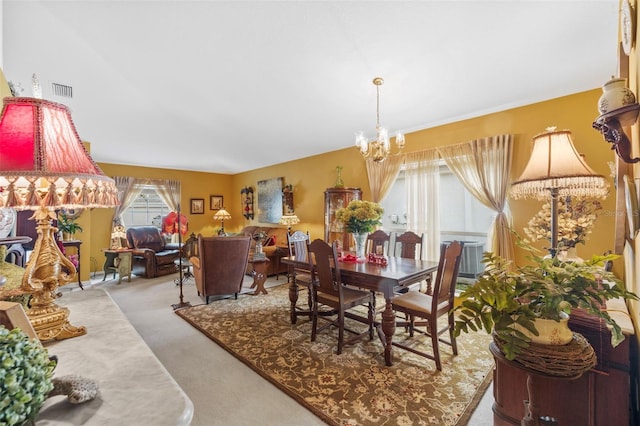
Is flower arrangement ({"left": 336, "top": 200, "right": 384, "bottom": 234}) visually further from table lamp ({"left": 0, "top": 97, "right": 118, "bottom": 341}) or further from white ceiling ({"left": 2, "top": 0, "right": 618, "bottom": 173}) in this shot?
table lamp ({"left": 0, "top": 97, "right": 118, "bottom": 341})

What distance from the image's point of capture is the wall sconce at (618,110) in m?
0.97

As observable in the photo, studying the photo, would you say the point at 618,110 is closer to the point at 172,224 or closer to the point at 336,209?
the point at 336,209

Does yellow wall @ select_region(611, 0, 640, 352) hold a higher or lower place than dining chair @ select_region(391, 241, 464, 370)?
higher

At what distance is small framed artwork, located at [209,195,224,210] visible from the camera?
7.95m

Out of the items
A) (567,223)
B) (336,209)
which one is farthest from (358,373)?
(336,209)

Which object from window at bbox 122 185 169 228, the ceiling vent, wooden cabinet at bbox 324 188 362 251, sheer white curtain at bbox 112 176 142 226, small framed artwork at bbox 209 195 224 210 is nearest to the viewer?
the ceiling vent

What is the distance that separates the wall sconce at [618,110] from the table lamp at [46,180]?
1860 mm

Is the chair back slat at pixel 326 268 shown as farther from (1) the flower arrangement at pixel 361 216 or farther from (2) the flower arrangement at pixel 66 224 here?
(2) the flower arrangement at pixel 66 224

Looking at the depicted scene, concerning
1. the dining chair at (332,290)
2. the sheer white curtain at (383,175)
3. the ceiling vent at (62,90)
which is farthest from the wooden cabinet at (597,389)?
the ceiling vent at (62,90)

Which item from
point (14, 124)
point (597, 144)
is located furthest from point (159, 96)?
point (597, 144)

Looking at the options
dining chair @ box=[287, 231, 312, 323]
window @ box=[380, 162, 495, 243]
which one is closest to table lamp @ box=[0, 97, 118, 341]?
dining chair @ box=[287, 231, 312, 323]

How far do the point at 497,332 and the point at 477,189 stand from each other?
3.00 m

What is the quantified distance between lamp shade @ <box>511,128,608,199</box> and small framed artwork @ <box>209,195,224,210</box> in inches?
303

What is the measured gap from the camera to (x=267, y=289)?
4.79m
